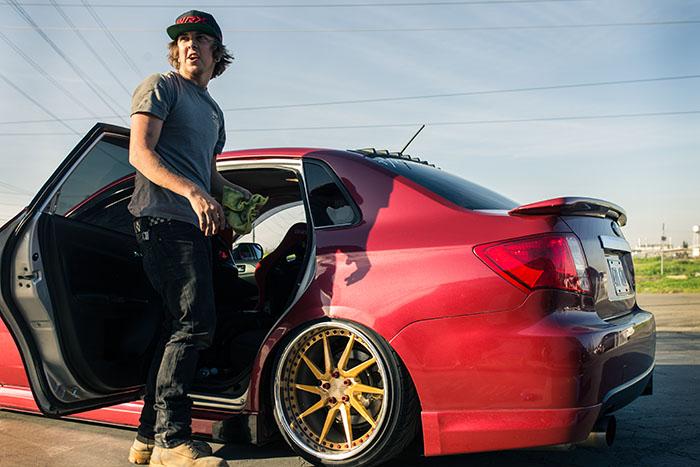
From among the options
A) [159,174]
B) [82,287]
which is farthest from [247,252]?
[159,174]

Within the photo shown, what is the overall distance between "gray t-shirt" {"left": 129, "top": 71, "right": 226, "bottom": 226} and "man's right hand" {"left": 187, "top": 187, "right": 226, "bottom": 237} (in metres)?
0.26

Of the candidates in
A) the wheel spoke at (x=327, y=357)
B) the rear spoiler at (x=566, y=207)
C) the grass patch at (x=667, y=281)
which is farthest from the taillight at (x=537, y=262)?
the grass patch at (x=667, y=281)

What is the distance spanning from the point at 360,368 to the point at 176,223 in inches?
44.1

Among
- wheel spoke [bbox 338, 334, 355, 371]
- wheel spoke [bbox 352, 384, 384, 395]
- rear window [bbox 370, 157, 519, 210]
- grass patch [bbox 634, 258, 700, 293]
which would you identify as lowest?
grass patch [bbox 634, 258, 700, 293]

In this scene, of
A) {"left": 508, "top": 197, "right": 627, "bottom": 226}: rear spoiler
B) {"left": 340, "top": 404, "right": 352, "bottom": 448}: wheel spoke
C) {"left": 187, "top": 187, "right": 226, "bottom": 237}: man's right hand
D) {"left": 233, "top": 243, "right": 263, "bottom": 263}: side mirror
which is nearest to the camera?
{"left": 508, "top": 197, "right": 627, "bottom": 226}: rear spoiler

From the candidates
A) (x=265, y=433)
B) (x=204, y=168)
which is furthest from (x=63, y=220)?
(x=265, y=433)

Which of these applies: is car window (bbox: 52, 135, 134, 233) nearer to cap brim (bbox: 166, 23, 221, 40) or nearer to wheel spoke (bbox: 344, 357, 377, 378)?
cap brim (bbox: 166, 23, 221, 40)

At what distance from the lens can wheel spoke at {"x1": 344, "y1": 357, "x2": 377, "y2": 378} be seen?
301 centimetres

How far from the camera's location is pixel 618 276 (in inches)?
130

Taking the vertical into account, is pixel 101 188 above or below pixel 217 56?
below

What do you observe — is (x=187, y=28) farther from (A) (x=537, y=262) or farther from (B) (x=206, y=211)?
(A) (x=537, y=262)

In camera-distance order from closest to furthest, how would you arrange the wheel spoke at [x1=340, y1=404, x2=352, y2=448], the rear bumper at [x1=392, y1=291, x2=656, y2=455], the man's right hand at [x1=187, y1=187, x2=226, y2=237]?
the rear bumper at [x1=392, y1=291, x2=656, y2=455] < the man's right hand at [x1=187, y1=187, x2=226, y2=237] < the wheel spoke at [x1=340, y1=404, x2=352, y2=448]

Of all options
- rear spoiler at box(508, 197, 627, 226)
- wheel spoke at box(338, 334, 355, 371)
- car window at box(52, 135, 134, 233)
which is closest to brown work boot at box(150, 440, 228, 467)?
wheel spoke at box(338, 334, 355, 371)

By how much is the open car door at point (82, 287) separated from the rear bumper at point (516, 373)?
1.61 metres
